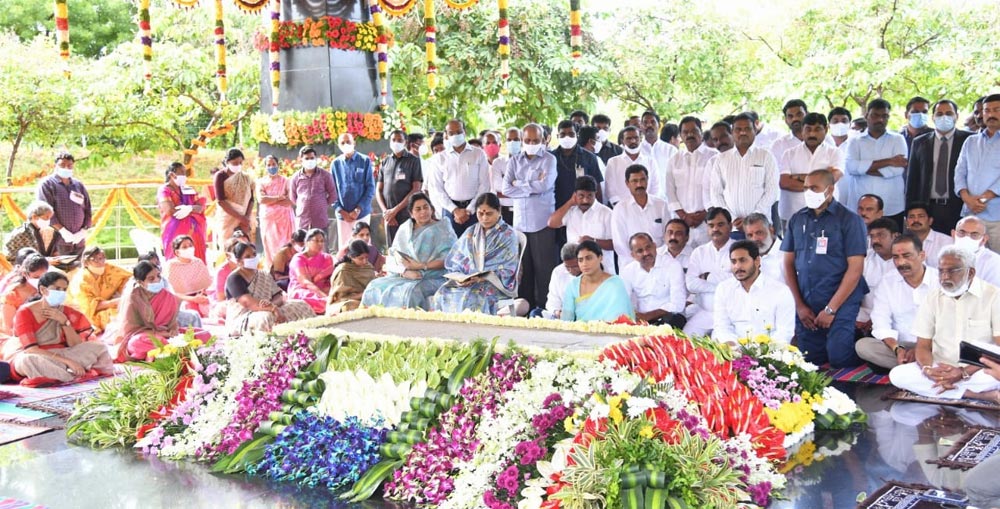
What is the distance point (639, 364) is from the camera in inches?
173

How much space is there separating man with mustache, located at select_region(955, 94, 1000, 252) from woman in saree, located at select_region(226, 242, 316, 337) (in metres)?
5.05

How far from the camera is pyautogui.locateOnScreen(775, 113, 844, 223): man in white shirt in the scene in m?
7.67

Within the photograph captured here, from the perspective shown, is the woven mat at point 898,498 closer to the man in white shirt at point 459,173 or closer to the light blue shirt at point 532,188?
the light blue shirt at point 532,188

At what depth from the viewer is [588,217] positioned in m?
8.14

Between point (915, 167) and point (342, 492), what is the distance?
206 inches

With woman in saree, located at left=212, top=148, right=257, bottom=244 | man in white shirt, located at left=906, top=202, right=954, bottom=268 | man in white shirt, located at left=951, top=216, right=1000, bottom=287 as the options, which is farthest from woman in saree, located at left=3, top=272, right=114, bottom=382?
man in white shirt, located at left=951, top=216, right=1000, bottom=287

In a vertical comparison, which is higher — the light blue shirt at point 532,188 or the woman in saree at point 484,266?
the light blue shirt at point 532,188

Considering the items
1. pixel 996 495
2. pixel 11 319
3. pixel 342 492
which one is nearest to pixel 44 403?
pixel 11 319

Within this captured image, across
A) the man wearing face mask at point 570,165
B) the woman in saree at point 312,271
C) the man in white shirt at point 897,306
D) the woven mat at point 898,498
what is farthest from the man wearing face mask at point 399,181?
the woven mat at point 898,498

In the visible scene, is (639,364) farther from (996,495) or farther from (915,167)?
(915,167)

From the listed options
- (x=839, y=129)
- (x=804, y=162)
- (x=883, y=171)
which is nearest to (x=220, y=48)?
(x=804, y=162)

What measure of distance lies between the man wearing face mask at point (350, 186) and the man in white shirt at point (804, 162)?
4.27 metres

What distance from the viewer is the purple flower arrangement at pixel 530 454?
3918mm

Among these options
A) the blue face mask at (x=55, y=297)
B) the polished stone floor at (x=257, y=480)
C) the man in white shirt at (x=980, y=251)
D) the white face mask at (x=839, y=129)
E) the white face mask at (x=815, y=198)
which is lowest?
the polished stone floor at (x=257, y=480)
